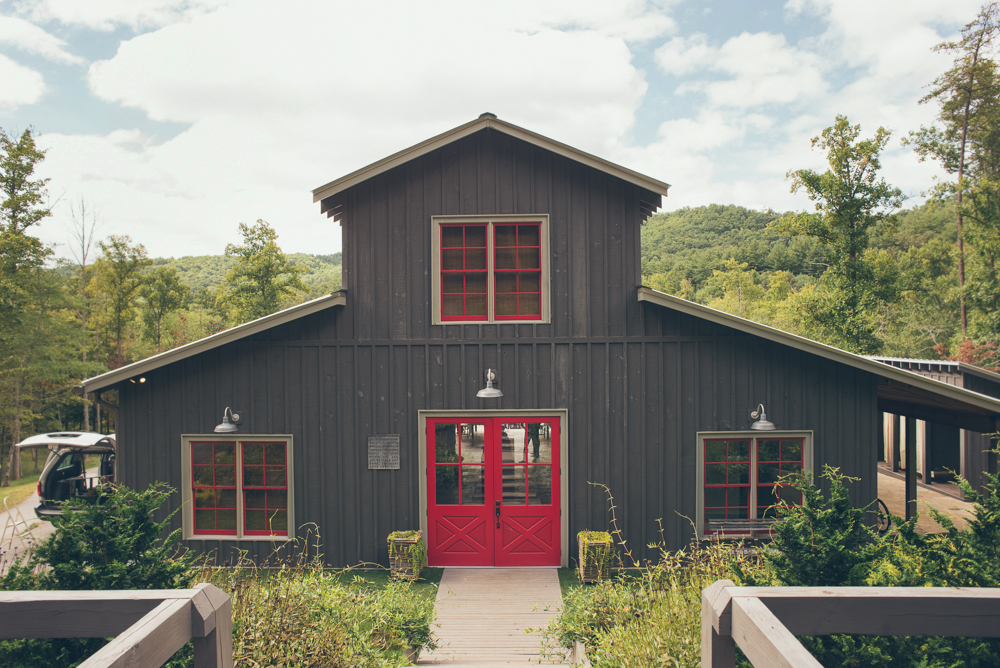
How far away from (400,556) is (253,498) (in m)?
2.53

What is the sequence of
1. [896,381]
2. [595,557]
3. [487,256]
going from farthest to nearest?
[487,256]
[896,381]
[595,557]

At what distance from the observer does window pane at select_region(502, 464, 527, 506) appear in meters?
7.65

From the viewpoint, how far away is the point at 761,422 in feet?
23.1

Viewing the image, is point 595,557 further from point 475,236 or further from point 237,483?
point 237,483

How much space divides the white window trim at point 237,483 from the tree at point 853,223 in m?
17.9

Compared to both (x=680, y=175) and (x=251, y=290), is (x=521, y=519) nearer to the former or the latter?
(x=251, y=290)

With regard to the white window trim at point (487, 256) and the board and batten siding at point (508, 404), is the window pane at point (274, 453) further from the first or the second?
the white window trim at point (487, 256)

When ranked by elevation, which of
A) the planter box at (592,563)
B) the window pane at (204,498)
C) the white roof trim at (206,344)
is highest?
the white roof trim at (206,344)

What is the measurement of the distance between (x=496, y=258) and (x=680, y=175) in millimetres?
108513

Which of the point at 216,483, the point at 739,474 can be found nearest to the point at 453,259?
the point at 216,483

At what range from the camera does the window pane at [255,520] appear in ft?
A: 25.1

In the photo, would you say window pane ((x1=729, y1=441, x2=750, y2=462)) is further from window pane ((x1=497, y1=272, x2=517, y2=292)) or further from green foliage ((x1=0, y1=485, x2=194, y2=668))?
green foliage ((x1=0, y1=485, x2=194, y2=668))

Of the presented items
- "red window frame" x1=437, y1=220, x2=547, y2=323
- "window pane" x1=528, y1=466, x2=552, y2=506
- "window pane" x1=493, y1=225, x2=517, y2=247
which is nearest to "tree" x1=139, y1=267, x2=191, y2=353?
"red window frame" x1=437, y1=220, x2=547, y2=323

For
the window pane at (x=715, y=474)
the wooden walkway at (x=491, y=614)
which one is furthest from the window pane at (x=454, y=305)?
the window pane at (x=715, y=474)
